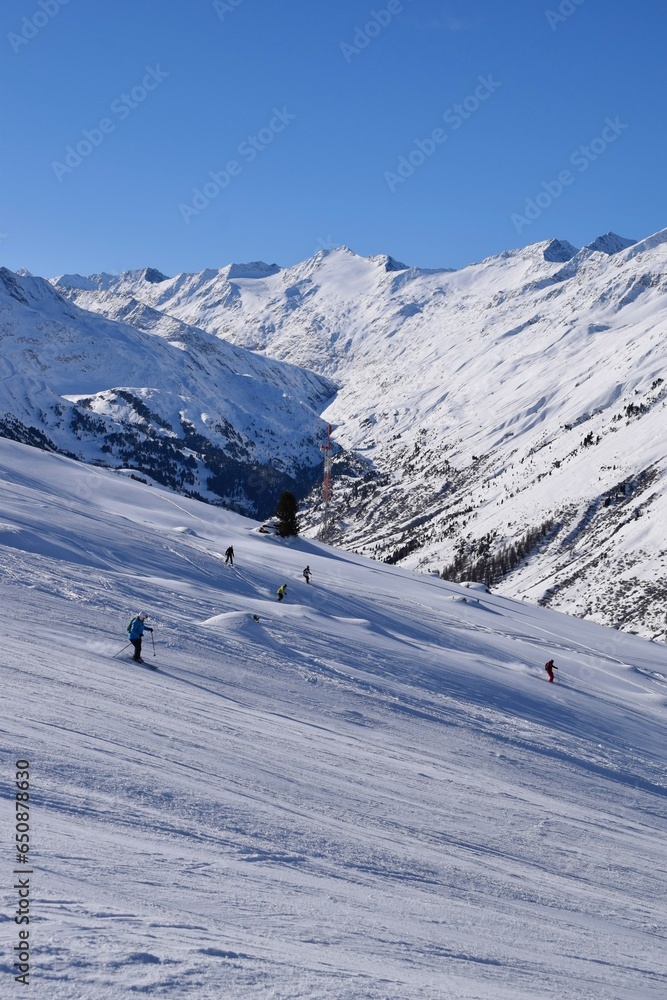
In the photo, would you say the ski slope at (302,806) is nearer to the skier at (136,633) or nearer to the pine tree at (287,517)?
the skier at (136,633)

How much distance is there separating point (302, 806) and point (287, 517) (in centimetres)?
5788

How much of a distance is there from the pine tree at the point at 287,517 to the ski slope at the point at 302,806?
34156 millimetres

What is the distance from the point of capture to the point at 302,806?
46.2 ft

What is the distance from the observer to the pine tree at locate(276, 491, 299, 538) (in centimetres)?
7119

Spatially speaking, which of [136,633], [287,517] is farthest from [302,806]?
[287,517]

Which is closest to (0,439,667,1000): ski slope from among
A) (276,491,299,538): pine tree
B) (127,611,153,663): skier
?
(127,611,153,663): skier

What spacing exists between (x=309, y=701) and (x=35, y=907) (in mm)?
15420

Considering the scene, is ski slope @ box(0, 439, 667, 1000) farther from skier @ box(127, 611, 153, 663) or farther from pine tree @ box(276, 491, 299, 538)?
pine tree @ box(276, 491, 299, 538)

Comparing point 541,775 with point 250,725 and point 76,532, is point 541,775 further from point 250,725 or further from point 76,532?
point 76,532

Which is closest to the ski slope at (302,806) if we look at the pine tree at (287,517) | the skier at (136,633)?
the skier at (136,633)

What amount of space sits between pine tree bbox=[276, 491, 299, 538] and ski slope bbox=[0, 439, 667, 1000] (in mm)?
34156

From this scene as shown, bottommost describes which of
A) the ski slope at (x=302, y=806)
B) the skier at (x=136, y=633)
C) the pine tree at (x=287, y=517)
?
the ski slope at (x=302, y=806)

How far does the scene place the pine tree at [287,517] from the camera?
71188 millimetres

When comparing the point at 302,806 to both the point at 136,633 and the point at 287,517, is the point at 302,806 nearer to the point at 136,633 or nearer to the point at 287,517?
the point at 136,633
